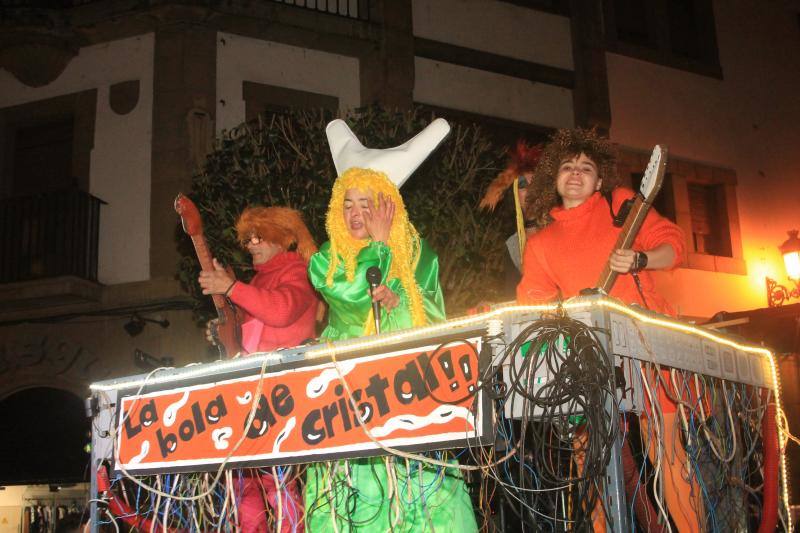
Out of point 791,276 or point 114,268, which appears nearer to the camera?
point 114,268

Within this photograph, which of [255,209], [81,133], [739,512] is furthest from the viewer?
[81,133]

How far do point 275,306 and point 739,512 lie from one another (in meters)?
2.25

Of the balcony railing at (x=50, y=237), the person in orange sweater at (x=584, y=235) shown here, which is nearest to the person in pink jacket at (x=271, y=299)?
the person in orange sweater at (x=584, y=235)

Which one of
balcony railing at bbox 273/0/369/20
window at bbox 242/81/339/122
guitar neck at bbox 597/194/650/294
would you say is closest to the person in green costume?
guitar neck at bbox 597/194/650/294

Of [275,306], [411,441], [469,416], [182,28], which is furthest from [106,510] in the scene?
[182,28]

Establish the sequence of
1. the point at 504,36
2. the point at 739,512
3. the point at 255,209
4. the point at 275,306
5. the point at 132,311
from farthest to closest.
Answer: the point at 504,36
the point at 132,311
the point at 255,209
the point at 275,306
the point at 739,512

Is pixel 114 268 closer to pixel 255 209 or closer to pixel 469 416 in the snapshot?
pixel 255 209

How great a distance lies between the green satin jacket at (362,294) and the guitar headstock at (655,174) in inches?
46.8

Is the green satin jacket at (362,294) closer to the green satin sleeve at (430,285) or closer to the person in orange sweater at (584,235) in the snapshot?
the green satin sleeve at (430,285)

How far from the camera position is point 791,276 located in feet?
42.0

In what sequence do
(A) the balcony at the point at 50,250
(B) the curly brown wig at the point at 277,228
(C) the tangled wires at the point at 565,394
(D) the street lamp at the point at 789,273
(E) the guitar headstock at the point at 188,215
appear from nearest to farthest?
(C) the tangled wires at the point at 565,394 < (E) the guitar headstock at the point at 188,215 < (B) the curly brown wig at the point at 277,228 < (A) the balcony at the point at 50,250 < (D) the street lamp at the point at 789,273

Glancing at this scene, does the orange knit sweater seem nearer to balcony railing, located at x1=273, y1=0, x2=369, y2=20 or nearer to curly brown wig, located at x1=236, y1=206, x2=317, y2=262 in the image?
curly brown wig, located at x1=236, y1=206, x2=317, y2=262

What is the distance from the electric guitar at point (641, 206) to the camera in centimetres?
317

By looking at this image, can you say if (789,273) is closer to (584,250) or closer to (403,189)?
(403,189)
